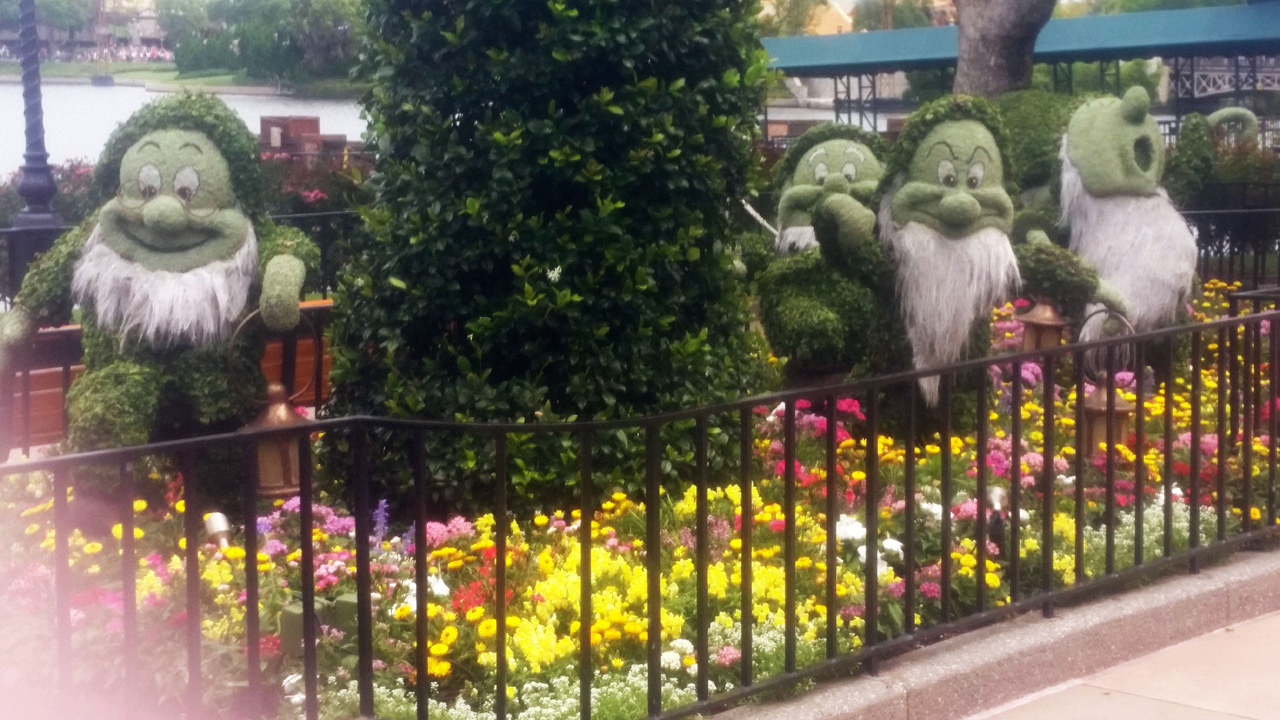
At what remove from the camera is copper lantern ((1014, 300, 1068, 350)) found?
642cm

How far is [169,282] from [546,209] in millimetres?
1405

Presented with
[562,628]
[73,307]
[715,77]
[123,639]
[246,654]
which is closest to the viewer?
[123,639]

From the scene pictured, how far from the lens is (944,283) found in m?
5.80

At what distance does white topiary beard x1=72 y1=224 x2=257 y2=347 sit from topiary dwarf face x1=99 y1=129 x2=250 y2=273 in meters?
0.04

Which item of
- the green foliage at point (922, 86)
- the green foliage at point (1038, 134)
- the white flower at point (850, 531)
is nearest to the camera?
the white flower at point (850, 531)

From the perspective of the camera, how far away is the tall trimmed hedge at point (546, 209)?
4.75 meters

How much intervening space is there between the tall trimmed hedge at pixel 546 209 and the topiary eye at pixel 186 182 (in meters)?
0.69

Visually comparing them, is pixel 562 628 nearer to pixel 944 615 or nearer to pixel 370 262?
pixel 944 615

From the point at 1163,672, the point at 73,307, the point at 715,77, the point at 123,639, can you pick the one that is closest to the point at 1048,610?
the point at 1163,672

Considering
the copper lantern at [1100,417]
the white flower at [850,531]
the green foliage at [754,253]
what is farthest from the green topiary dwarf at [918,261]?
the white flower at [850,531]

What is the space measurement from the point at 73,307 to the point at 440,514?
1.63m

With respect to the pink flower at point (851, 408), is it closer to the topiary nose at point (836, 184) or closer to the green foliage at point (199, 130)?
the topiary nose at point (836, 184)

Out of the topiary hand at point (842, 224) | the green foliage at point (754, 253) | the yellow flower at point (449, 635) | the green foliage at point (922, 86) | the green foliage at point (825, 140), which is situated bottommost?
the yellow flower at point (449, 635)

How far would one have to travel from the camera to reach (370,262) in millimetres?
5199
